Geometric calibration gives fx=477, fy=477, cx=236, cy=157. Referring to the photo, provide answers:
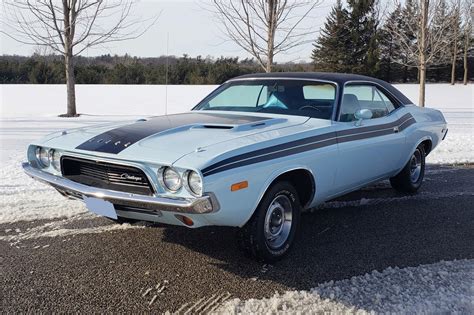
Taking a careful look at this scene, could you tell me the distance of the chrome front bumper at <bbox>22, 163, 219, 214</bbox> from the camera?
9.93 ft

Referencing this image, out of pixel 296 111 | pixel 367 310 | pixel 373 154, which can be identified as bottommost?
pixel 367 310

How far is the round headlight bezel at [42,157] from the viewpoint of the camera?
3.91m

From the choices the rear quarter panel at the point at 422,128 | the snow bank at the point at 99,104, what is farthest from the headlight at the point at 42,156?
the snow bank at the point at 99,104

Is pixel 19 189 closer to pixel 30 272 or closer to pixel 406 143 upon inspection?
pixel 30 272

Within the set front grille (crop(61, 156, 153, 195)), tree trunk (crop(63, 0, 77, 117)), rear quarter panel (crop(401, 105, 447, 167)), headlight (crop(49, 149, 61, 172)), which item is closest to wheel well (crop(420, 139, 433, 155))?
rear quarter panel (crop(401, 105, 447, 167))

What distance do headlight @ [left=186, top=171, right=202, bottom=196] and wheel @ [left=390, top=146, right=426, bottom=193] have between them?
3420 millimetres

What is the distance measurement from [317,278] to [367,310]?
0.51 meters

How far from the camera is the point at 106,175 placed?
3.47 m

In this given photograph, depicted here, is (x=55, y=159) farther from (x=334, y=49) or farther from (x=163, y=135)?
(x=334, y=49)

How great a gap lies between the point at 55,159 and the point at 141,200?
1.07m

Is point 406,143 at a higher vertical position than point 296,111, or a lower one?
lower

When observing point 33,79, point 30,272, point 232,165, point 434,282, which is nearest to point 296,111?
point 232,165

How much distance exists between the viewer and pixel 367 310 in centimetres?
303

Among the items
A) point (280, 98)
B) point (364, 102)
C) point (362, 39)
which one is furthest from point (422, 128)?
point (362, 39)
